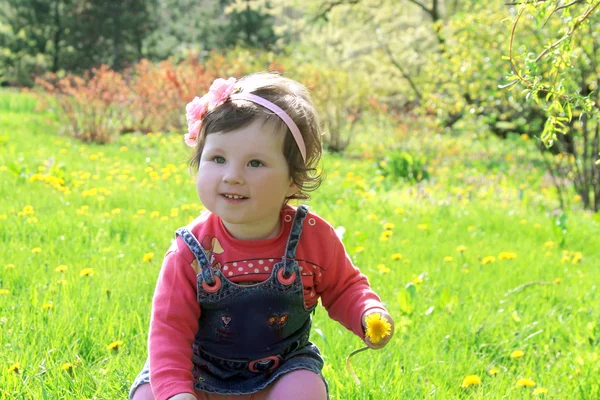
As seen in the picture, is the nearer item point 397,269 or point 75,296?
point 75,296

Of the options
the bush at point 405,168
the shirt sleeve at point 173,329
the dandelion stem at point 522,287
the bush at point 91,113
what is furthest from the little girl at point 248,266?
the bush at point 91,113

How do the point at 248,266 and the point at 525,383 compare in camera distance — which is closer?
the point at 248,266

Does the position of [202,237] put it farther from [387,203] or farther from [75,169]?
[75,169]

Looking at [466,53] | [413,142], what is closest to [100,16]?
[413,142]

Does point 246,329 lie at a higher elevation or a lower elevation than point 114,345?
higher

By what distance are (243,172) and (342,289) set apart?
0.48 m

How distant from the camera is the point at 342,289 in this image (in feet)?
6.12

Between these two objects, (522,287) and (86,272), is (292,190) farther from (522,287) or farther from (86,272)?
(522,287)

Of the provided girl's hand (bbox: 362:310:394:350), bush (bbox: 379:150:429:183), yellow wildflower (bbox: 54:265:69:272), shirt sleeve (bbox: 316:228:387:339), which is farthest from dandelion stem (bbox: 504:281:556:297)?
bush (bbox: 379:150:429:183)

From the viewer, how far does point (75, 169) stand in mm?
5695

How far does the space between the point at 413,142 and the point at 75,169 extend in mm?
6205

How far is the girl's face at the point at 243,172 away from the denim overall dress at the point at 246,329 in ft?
0.47

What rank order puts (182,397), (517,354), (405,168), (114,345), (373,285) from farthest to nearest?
(405,168) → (373,285) → (517,354) → (114,345) → (182,397)

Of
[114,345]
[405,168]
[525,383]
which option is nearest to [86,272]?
[114,345]
